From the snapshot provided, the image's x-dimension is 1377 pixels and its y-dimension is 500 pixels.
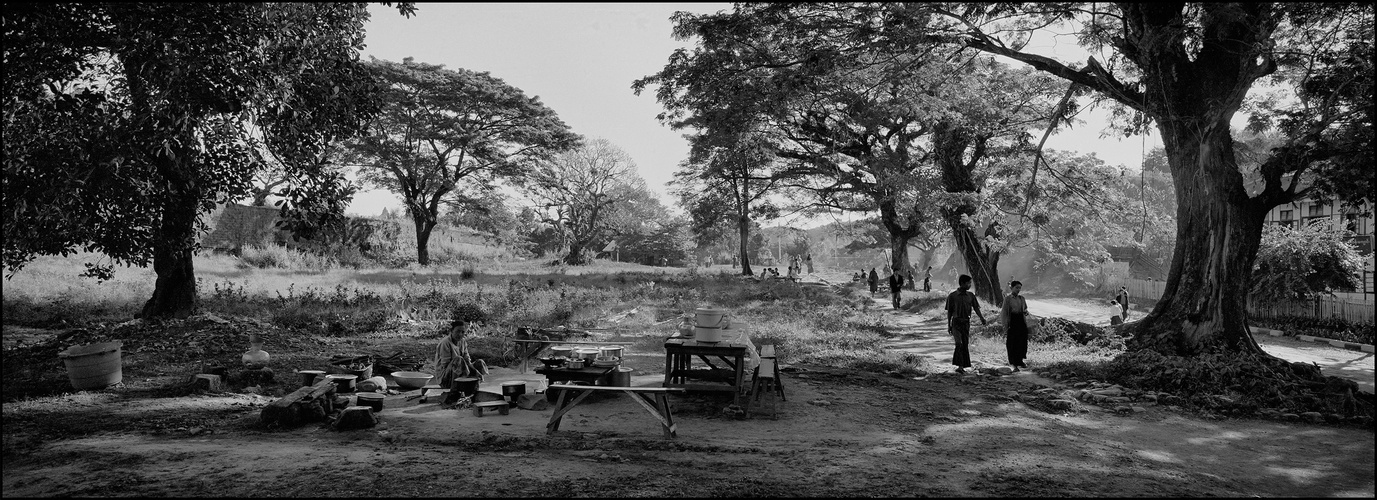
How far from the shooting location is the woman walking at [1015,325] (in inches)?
397

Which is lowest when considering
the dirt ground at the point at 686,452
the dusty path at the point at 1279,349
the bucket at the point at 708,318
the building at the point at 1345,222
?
the dirt ground at the point at 686,452

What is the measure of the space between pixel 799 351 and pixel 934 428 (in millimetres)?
5149

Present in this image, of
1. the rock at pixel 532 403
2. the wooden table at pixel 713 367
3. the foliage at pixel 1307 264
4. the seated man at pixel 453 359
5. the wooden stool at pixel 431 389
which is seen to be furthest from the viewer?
the foliage at pixel 1307 264

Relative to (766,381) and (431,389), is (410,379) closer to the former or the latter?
(431,389)

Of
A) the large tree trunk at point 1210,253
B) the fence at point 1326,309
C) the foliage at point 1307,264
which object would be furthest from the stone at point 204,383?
the foliage at point 1307,264

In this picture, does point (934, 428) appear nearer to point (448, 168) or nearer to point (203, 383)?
point (203, 383)

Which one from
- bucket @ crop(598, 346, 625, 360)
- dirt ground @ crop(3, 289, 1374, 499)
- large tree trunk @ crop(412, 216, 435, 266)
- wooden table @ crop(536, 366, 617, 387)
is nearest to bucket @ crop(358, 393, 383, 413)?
dirt ground @ crop(3, 289, 1374, 499)

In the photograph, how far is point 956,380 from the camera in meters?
9.30

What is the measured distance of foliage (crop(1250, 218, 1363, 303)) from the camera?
17016 mm

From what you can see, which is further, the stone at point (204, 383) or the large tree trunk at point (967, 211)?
the large tree trunk at point (967, 211)

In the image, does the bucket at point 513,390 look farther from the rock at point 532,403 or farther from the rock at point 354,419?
the rock at point 354,419

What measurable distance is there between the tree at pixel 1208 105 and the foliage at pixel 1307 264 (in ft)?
29.2

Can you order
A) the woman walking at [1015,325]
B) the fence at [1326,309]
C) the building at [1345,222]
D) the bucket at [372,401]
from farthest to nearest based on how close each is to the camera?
the building at [1345,222] < the fence at [1326,309] < the woman walking at [1015,325] < the bucket at [372,401]

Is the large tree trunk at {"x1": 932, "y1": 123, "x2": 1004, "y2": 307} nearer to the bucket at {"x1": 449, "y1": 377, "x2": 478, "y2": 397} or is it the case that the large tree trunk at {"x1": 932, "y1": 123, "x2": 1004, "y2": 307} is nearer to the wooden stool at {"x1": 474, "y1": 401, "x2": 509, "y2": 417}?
the bucket at {"x1": 449, "y1": 377, "x2": 478, "y2": 397}
